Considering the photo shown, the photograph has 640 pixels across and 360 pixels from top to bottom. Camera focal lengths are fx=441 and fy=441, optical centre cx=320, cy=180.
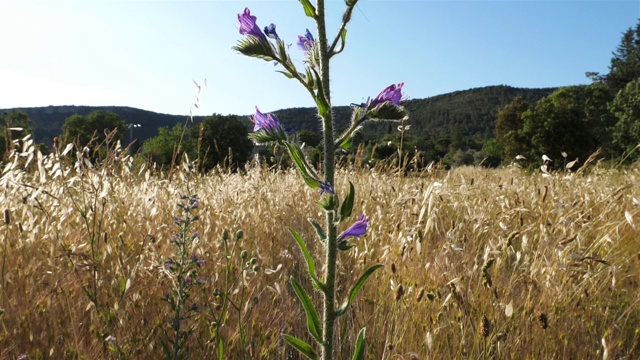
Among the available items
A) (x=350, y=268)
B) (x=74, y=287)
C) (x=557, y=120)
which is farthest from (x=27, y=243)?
(x=557, y=120)

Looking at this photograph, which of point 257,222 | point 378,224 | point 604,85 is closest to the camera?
point 378,224

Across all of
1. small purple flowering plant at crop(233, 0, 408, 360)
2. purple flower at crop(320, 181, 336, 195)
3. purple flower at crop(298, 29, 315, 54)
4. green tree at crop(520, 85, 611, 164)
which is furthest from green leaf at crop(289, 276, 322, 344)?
green tree at crop(520, 85, 611, 164)

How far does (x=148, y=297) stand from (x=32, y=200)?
1.32 m

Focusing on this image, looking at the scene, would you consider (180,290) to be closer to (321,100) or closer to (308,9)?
(321,100)

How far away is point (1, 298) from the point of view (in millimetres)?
2004

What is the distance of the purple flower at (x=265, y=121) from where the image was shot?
1447mm

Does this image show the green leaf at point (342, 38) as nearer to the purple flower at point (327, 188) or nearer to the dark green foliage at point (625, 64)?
the purple flower at point (327, 188)

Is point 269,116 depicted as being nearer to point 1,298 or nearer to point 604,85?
point 1,298

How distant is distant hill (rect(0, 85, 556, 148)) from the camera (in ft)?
282

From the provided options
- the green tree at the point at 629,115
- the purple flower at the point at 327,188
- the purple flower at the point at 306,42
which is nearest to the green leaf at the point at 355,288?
the purple flower at the point at 327,188

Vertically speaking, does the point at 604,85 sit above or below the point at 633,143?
above

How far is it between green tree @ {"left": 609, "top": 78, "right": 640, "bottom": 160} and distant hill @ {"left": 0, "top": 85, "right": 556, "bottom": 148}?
54.7 metres

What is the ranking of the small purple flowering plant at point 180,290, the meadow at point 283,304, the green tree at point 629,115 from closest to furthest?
the small purple flowering plant at point 180,290 < the meadow at point 283,304 < the green tree at point 629,115

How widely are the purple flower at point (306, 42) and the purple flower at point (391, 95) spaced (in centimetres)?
28
